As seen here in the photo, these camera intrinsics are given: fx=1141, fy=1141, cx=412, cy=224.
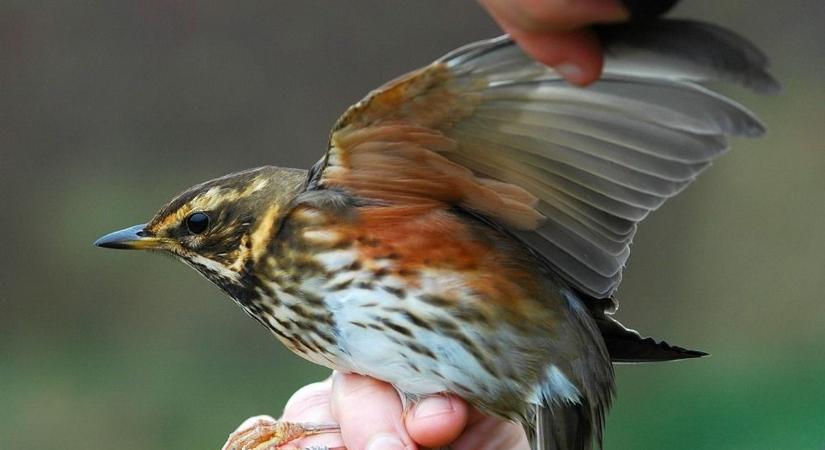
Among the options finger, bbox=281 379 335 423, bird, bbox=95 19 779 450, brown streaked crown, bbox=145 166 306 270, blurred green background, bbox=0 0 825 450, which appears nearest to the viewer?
bird, bbox=95 19 779 450

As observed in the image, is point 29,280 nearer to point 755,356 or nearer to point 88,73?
point 88,73

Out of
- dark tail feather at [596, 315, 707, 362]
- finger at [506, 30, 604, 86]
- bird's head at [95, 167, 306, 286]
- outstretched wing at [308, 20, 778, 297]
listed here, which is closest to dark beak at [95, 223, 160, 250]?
bird's head at [95, 167, 306, 286]

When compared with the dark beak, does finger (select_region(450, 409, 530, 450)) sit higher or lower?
lower

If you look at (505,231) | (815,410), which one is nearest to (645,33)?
(505,231)

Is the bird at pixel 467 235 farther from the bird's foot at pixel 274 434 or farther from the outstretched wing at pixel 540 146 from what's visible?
the bird's foot at pixel 274 434

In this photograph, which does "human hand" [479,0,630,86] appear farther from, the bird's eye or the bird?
the bird's eye

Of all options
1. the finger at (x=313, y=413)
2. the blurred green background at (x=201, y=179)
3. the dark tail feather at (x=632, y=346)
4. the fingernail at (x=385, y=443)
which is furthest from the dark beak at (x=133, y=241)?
the blurred green background at (x=201, y=179)
